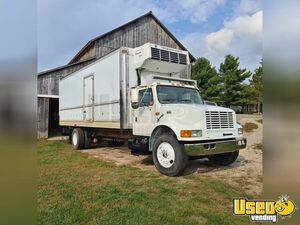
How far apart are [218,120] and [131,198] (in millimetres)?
2914

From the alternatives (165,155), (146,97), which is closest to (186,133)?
(165,155)

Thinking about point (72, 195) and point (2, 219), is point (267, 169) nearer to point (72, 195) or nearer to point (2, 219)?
point (2, 219)

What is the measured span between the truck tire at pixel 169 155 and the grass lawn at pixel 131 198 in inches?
8.2

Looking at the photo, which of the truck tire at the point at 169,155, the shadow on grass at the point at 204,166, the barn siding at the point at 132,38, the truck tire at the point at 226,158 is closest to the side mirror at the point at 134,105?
the truck tire at the point at 169,155

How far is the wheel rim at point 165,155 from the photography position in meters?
5.95

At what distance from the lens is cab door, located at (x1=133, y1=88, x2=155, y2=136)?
6.78 metres

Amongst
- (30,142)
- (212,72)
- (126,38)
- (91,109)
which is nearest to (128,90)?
(91,109)

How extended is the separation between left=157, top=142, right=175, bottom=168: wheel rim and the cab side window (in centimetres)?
128

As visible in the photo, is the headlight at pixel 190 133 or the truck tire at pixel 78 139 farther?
the truck tire at pixel 78 139

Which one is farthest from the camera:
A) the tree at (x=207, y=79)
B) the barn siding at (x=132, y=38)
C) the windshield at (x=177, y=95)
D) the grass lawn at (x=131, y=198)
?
the tree at (x=207, y=79)

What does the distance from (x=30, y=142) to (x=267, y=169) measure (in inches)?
54.3

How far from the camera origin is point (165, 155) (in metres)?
6.10

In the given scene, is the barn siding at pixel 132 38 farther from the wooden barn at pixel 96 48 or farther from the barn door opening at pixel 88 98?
the barn door opening at pixel 88 98

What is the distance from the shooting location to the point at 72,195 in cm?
455
